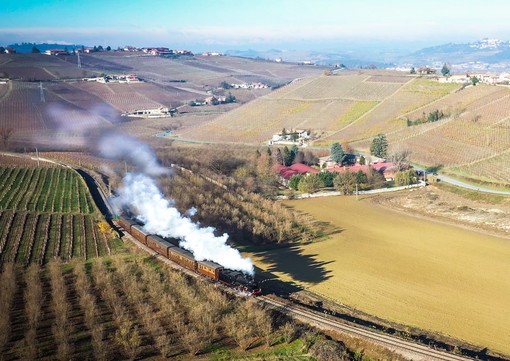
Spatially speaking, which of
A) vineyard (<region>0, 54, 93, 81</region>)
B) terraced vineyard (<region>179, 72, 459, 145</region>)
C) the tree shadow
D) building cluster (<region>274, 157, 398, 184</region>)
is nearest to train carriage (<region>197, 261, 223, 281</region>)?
the tree shadow

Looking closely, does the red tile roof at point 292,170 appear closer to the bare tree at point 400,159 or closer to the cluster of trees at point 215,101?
the bare tree at point 400,159

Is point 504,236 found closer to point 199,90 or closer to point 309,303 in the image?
point 309,303

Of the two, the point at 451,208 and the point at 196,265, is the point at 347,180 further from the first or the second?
the point at 196,265

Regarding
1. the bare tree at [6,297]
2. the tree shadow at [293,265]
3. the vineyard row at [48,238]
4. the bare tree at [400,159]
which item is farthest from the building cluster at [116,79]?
the bare tree at [6,297]

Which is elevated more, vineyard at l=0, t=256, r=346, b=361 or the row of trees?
vineyard at l=0, t=256, r=346, b=361

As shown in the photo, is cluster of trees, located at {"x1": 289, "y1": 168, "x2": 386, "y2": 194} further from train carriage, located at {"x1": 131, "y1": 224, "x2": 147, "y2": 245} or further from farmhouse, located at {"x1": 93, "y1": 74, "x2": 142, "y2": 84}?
farmhouse, located at {"x1": 93, "y1": 74, "x2": 142, "y2": 84}

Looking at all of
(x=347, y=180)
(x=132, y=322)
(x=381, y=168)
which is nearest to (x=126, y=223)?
(x=132, y=322)

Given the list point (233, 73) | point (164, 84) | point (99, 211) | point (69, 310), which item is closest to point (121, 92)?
point (164, 84)
